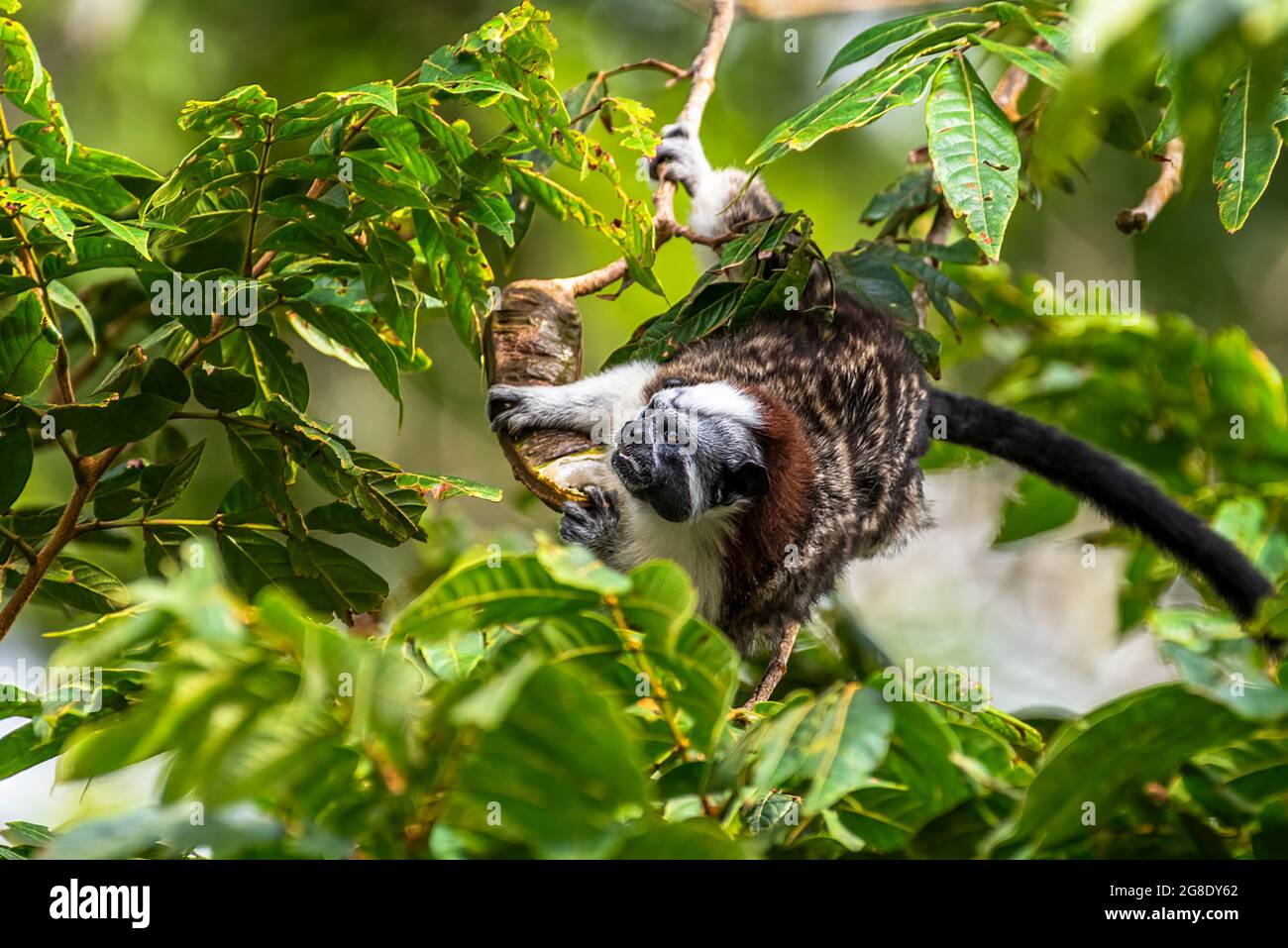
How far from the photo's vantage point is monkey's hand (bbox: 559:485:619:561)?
2830 millimetres

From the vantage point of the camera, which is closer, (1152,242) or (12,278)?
(12,278)

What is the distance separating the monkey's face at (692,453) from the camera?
2750 millimetres

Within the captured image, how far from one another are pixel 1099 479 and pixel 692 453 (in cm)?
119

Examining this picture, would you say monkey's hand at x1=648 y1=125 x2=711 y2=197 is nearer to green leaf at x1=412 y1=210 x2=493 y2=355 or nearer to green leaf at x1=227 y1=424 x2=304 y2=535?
green leaf at x1=412 y1=210 x2=493 y2=355

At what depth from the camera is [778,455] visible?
9.45ft

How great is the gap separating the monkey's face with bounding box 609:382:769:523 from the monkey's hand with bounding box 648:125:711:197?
30.6 inches

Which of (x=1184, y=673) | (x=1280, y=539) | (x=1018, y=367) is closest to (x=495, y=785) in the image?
(x=1184, y=673)

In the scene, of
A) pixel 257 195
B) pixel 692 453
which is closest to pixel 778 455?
pixel 692 453

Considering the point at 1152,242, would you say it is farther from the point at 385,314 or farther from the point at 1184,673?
the point at 1184,673

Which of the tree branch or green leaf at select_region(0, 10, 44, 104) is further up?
the tree branch

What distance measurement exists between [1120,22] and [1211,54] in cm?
10

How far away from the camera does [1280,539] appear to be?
3.21 meters

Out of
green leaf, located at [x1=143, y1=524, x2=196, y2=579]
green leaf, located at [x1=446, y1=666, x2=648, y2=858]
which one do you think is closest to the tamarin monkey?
green leaf, located at [x1=143, y1=524, x2=196, y2=579]
